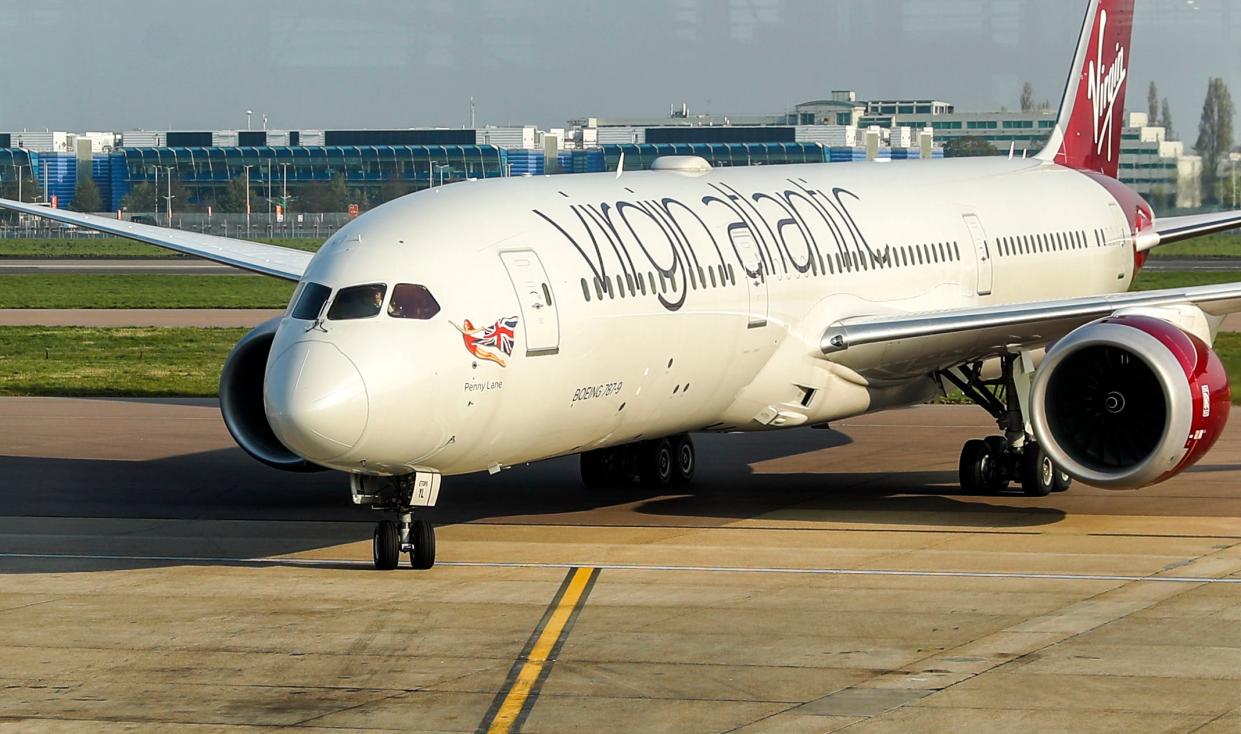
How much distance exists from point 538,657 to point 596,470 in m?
8.79

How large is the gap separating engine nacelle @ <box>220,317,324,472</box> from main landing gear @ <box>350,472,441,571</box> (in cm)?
329

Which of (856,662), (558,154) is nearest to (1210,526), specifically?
(856,662)

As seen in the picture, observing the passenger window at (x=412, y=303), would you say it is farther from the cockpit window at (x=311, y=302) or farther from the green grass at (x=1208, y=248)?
the green grass at (x=1208, y=248)

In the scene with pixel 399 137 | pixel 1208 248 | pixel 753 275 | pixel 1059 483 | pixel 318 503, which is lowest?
pixel 318 503

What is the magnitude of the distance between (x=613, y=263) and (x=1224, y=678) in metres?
7.26

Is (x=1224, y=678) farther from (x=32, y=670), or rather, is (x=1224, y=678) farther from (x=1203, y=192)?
(x=1203, y=192)

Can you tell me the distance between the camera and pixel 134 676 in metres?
12.6

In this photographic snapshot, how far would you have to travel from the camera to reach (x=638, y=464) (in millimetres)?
21703

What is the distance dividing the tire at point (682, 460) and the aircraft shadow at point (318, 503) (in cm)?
21

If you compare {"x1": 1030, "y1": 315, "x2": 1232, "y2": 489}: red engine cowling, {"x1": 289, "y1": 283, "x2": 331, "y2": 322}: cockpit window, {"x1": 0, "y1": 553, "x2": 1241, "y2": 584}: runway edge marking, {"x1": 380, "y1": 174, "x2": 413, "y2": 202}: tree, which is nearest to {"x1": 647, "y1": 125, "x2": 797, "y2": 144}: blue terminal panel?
{"x1": 380, "y1": 174, "x2": 413, "y2": 202}: tree

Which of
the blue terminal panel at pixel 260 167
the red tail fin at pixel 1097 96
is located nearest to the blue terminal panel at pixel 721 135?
the blue terminal panel at pixel 260 167

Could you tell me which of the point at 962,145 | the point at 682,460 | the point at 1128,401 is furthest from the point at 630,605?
the point at 962,145

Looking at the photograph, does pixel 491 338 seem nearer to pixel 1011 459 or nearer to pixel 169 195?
pixel 1011 459

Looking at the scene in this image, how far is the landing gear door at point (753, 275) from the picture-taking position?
1909cm
